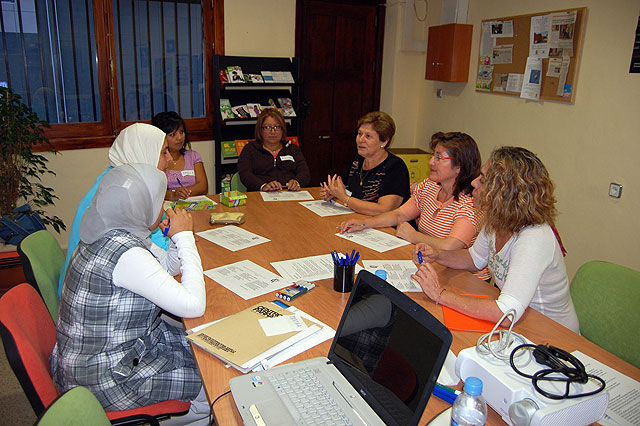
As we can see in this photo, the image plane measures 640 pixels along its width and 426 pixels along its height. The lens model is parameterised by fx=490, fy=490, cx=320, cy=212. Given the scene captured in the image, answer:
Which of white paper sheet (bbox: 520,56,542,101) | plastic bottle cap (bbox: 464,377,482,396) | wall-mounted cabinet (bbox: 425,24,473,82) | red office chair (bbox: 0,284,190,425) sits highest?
wall-mounted cabinet (bbox: 425,24,473,82)

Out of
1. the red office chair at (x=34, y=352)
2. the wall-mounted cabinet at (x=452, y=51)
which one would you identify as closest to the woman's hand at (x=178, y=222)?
the red office chair at (x=34, y=352)

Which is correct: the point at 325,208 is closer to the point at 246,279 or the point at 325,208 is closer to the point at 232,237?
the point at 232,237

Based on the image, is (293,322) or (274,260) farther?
(274,260)

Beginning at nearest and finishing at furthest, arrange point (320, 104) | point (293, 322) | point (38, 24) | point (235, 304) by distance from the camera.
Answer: point (293, 322) → point (235, 304) → point (38, 24) → point (320, 104)

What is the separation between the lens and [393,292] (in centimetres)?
123

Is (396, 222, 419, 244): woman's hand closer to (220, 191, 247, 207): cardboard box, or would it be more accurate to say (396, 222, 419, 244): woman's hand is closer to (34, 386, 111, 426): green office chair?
(220, 191, 247, 207): cardboard box

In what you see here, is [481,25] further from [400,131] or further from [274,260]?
[274,260]

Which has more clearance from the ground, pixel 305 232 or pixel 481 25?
pixel 481 25

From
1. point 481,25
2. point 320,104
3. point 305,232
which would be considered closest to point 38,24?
point 320,104

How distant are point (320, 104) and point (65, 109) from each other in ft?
8.57

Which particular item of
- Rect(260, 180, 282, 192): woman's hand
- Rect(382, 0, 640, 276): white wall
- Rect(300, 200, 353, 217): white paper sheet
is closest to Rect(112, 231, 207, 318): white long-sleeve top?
Rect(300, 200, 353, 217): white paper sheet

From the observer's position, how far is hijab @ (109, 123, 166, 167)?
2.36 metres

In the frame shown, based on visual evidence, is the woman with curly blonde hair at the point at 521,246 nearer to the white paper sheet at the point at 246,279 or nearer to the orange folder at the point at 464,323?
the orange folder at the point at 464,323

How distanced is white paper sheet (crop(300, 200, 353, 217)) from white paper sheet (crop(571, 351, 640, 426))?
5.50 ft
